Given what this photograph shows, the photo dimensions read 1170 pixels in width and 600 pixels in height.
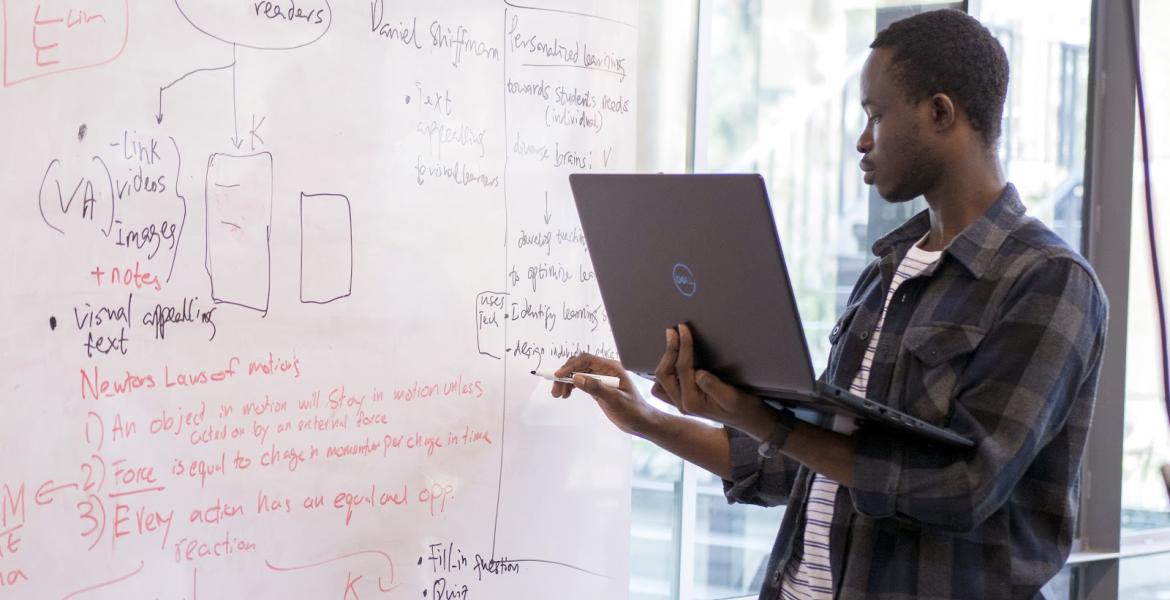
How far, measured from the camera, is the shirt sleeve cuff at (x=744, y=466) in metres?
1.71

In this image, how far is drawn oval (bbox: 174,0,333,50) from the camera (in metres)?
Answer: 1.63

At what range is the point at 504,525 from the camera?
A: 6.53 ft

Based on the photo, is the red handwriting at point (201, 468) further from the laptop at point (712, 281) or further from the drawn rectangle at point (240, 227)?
the laptop at point (712, 281)

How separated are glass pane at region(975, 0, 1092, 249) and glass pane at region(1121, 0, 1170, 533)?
0.17 meters

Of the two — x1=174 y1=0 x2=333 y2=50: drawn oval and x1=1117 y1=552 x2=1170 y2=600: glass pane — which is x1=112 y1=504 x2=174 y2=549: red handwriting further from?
x1=1117 y1=552 x2=1170 y2=600: glass pane

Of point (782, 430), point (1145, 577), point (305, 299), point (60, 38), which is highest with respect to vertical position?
point (60, 38)

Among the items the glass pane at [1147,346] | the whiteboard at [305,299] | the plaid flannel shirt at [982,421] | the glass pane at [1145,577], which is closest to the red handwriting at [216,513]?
the whiteboard at [305,299]

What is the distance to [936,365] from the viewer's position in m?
1.42

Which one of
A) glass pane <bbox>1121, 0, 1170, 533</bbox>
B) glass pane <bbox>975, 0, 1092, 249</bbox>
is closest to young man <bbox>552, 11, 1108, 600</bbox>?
glass pane <bbox>975, 0, 1092, 249</bbox>

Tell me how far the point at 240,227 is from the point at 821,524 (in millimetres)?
942

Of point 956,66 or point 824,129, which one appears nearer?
point 956,66

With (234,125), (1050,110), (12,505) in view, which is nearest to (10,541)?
(12,505)

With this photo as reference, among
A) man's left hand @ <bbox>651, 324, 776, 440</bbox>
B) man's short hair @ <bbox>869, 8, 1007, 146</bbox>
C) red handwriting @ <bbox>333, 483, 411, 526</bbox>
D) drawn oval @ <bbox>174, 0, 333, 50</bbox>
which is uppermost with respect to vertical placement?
drawn oval @ <bbox>174, 0, 333, 50</bbox>

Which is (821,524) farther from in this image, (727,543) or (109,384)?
(727,543)
